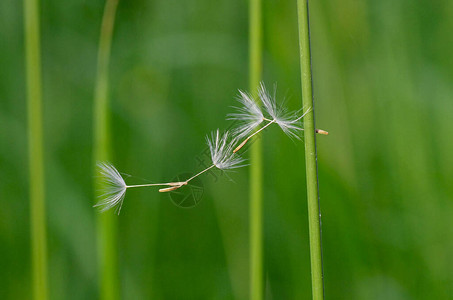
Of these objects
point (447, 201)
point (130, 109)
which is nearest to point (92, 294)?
point (130, 109)

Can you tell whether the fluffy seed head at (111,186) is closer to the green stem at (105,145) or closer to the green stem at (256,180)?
the green stem at (105,145)

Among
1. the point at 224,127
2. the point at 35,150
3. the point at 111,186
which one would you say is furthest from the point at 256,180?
the point at 35,150

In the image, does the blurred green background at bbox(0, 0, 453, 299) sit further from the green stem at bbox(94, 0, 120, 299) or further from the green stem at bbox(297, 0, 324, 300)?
the green stem at bbox(297, 0, 324, 300)

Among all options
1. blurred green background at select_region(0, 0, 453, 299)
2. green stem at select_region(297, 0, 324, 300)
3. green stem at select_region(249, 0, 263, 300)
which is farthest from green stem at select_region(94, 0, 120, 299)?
green stem at select_region(297, 0, 324, 300)

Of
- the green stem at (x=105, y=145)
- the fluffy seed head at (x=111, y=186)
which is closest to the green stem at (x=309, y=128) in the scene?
the fluffy seed head at (x=111, y=186)

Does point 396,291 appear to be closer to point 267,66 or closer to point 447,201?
point 447,201
